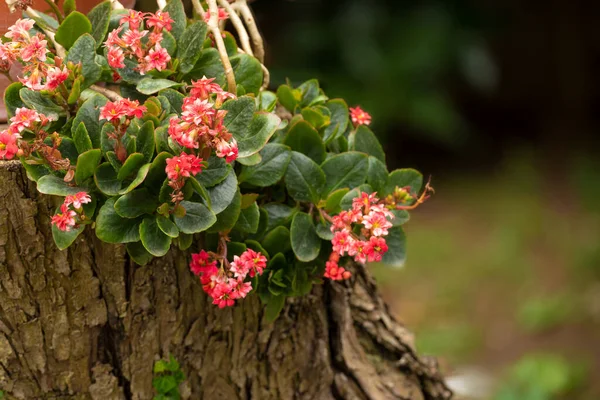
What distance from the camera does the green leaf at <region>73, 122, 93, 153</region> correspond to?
1.08 meters

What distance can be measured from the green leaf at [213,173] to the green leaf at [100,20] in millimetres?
281

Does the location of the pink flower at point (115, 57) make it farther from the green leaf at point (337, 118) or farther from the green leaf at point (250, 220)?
the green leaf at point (337, 118)

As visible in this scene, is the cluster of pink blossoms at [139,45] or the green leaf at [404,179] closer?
the cluster of pink blossoms at [139,45]

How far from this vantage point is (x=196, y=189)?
A: 1056 mm

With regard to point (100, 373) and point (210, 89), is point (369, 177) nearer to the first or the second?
point (210, 89)

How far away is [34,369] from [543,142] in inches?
147

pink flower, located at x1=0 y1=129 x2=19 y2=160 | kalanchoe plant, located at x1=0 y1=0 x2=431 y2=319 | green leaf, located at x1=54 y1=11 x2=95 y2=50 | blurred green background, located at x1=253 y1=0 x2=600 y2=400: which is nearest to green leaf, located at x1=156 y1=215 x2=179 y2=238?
kalanchoe plant, located at x1=0 y1=0 x2=431 y2=319

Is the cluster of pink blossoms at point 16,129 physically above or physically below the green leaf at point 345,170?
below

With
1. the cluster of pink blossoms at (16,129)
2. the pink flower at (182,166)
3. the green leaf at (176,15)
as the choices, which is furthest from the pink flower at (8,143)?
the green leaf at (176,15)

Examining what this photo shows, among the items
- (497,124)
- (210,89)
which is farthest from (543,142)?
(210,89)

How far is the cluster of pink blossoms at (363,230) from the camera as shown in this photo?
111 cm

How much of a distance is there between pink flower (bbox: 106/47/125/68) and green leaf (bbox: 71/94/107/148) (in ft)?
0.17

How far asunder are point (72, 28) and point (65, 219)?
317mm

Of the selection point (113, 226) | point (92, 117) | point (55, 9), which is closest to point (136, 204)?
point (113, 226)
